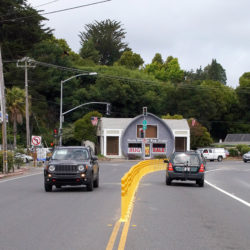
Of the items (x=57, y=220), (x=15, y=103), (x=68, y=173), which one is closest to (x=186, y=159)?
(x=68, y=173)

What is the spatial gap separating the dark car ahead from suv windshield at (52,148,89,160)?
471cm

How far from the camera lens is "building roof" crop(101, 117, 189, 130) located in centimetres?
7606

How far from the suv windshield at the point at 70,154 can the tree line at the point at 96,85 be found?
1187 inches

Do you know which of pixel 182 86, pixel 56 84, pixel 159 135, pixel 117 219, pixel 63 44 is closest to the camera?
pixel 117 219

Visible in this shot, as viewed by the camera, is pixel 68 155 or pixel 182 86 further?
pixel 182 86

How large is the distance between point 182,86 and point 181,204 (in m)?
79.4

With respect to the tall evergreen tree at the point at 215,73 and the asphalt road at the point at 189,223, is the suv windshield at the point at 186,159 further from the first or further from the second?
the tall evergreen tree at the point at 215,73

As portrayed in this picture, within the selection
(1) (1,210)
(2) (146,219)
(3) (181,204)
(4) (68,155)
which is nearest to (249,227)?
(2) (146,219)

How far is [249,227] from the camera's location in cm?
1162

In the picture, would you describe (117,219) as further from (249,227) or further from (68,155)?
(68,155)

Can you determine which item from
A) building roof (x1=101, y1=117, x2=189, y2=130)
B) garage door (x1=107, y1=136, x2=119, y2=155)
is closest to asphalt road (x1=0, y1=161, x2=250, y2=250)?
garage door (x1=107, y1=136, x2=119, y2=155)

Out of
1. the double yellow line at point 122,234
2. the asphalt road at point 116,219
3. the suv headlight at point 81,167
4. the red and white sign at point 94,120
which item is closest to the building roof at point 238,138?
the red and white sign at point 94,120

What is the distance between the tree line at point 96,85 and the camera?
71.8 meters

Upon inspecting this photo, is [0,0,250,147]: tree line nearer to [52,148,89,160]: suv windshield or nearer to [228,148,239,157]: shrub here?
[228,148,239,157]: shrub
